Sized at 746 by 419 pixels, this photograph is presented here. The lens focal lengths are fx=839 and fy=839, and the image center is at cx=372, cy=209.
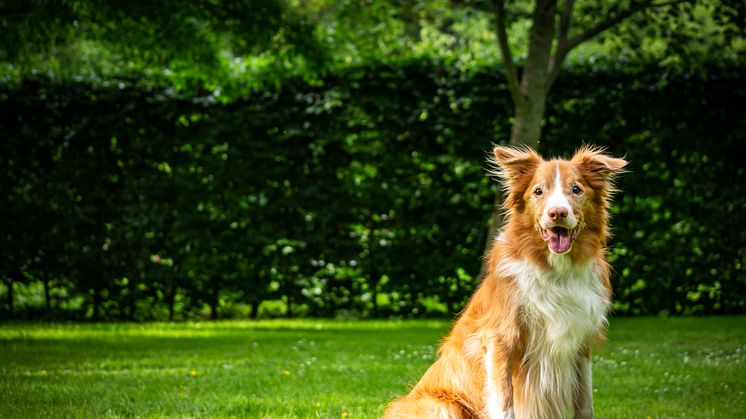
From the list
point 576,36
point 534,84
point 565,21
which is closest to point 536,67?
point 534,84

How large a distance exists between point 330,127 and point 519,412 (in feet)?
25.3

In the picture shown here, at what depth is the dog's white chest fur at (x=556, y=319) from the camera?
4195 millimetres

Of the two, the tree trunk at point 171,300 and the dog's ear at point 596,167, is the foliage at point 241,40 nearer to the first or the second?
the tree trunk at point 171,300

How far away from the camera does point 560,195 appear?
4.10 metres

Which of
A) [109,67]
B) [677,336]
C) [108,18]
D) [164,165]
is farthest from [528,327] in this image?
[109,67]

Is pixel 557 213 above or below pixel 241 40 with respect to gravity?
below

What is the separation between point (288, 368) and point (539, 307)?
13.3 ft

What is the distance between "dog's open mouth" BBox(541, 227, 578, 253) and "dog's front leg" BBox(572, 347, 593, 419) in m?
0.59

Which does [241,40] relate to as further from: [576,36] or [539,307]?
[539,307]

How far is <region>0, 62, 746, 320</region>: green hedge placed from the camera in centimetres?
1132

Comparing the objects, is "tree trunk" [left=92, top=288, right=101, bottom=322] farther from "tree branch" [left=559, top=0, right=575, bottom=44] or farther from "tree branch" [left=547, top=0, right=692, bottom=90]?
"tree branch" [left=559, top=0, right=575, bottom=44]

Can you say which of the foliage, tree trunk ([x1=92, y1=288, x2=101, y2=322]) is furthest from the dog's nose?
tree trunk ([x1=92, y1=288, x2=101, y2=322])

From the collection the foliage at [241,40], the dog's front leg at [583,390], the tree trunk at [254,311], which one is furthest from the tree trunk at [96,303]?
the dog's front leg at [583,390]

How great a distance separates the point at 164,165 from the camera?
38.5 feet
